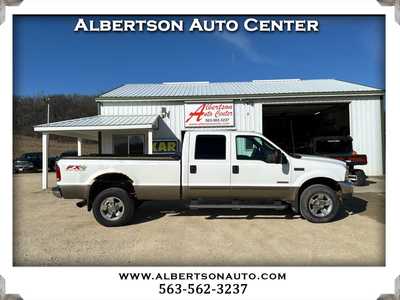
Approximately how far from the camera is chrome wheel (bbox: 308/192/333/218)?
20.6 ft

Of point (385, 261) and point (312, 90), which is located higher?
point (312, 90)

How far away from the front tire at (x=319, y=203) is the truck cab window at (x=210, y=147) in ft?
6.57

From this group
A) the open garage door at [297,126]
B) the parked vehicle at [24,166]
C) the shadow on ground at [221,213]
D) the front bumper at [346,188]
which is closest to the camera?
the front bumper at [346,188]

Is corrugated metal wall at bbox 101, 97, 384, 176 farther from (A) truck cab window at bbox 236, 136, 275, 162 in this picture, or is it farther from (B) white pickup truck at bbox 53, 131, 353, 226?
(B) white pickup truck at bbox 53, 131, 353, 226

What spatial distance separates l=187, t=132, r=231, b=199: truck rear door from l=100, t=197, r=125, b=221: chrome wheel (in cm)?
151

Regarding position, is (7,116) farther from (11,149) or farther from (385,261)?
(385,261)

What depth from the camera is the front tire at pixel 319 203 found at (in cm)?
626

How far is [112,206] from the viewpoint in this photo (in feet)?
20.6
